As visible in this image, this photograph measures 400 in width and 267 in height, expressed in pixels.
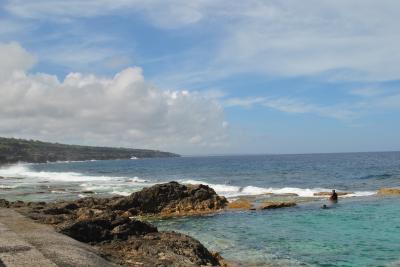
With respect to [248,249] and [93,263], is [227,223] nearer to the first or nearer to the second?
[248,249]

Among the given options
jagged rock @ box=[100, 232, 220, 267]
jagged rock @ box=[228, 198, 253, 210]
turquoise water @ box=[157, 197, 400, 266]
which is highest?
jagged rock @ box=[100, 232, 220, 267]

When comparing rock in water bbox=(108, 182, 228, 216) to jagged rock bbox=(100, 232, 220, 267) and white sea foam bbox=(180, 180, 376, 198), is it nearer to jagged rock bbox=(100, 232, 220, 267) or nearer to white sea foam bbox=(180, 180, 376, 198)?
white sea foam bbox=(180, 180, 376, 198)

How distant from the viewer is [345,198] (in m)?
39.9

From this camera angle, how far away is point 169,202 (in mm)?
34812

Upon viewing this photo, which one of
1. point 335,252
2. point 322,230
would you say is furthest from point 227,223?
point 335,252

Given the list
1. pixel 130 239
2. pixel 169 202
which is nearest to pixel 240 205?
pixel 169 202

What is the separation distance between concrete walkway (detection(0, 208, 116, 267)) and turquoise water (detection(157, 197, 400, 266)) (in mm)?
7429

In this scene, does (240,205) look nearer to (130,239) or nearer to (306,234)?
(306,234)

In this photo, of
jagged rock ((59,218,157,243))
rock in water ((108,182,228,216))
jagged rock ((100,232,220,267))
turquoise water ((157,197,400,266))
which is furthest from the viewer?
rock in water ((108,182,228,216))

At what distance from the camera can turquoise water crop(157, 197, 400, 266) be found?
1945cm

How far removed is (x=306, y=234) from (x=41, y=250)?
50.5ft

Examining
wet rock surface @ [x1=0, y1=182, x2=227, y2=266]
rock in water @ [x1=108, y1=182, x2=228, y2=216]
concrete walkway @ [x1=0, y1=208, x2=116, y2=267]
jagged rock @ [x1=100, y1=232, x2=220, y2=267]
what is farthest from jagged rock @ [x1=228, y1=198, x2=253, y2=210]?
concrete walkway @ [x1=0, y1=208, x2=116, y2=267]

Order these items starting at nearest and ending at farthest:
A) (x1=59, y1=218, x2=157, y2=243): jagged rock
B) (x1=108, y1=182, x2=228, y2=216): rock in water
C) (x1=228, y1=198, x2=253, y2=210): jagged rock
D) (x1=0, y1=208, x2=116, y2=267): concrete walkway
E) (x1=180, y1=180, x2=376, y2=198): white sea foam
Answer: (x1=0, y1=208, x2=116, y2=267): concrete walkway
(x1=59, y1=218, x2=157, y2=243): jagged rock
(x1=108, y1=182, x2=228, y2=216): rock in water
(x1=228, y1=198, x2=253, y2=210): jagged rock
(x1=180, y1=180, x2=376, y2=198): white sea foam

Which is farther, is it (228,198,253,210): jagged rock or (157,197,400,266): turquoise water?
(228,198,253,210): jagged rock
